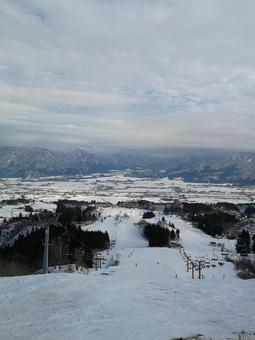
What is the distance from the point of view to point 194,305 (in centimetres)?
1972

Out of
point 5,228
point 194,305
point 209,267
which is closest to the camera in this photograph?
point 194,305

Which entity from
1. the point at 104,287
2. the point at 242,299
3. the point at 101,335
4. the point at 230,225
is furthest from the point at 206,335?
the point at 230,225

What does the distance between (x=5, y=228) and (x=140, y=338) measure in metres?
109

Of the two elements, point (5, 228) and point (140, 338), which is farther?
point (5, 228)

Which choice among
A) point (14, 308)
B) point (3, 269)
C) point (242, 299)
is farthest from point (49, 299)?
point (3, 269)

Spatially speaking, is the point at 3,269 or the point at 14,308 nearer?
the point at 14,308

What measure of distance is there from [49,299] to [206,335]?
8.44 m

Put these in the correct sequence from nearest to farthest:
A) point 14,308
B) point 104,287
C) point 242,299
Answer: point 14,308 < point 242,299 < point 104,287

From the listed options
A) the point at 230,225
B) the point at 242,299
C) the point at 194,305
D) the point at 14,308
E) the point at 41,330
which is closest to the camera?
the point at 41,330

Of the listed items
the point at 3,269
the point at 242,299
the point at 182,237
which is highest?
the point at 242,299

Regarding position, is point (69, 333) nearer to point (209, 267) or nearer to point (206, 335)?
point (206, 335)

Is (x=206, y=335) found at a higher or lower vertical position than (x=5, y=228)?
higher

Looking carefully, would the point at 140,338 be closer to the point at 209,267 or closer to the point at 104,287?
the point at 104,287

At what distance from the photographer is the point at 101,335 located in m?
14.5
